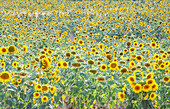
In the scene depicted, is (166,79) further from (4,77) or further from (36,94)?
(4,77)

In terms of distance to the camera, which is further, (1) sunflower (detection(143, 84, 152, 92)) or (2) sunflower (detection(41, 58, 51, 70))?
(2) sunflower (detection(41, 58, 51, 70))

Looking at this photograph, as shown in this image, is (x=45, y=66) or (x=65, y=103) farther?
(x=65, y=103)

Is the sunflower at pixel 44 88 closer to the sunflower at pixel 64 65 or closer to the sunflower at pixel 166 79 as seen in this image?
the sunflower at pixel 64 65

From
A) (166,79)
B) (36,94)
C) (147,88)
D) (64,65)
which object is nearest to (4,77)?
(36,94)

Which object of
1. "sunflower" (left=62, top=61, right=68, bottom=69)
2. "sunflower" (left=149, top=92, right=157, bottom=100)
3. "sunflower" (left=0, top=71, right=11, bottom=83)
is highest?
"sunflower" (left=62, top=61, right=68, bottom=69)

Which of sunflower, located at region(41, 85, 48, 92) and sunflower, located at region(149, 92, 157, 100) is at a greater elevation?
sunflower, located at region(41, 85, 48, 92)

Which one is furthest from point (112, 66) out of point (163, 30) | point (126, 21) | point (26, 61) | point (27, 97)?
point (126, 21)

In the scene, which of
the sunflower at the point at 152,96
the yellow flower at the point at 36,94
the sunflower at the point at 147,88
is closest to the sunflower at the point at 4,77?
the yellow flower at the point at 36,94

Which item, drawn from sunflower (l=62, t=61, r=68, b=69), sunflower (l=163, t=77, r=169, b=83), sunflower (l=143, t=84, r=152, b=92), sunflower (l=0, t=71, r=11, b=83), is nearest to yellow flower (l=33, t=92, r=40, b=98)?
sunflower (l=0, t=71, r=11, b=83)

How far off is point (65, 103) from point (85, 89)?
2.06ft

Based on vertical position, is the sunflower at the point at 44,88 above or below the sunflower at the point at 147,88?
above

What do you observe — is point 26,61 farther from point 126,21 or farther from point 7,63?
point 126,21

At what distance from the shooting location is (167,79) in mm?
2564

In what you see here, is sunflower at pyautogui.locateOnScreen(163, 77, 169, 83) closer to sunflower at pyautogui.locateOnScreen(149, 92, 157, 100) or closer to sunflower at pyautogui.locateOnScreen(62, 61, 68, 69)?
sunflower at pyautogui.locateOnScreen(149, 92, 157, 100)
